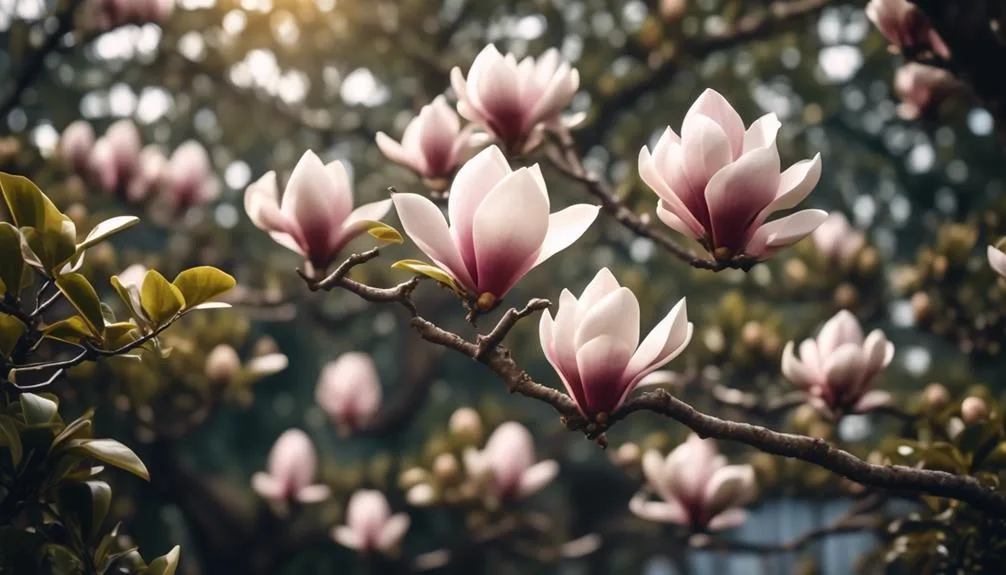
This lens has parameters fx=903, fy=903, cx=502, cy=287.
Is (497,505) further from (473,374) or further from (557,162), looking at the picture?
(473,374)

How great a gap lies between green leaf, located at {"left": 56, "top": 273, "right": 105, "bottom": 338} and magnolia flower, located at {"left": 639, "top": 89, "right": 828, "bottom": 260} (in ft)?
1.99

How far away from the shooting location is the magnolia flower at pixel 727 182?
3.12ft

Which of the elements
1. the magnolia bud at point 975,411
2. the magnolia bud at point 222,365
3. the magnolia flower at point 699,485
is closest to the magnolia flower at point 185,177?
the magnolia bud at point 222,365

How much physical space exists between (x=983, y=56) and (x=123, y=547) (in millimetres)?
1540

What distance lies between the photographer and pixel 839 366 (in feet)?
4.41

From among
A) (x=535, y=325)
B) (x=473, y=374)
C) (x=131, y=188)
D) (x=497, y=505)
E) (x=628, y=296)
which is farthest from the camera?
(x=473, y=374)

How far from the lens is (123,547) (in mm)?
1433

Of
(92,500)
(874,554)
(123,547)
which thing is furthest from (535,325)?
(92,500)

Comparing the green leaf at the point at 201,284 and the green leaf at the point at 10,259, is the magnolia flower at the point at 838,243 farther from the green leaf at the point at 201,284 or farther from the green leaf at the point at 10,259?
the green leaf at the point at 10,259

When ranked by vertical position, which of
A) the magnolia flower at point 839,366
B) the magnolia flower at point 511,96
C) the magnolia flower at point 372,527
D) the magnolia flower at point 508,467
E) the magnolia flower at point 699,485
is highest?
the magnolia flower at point 511,96

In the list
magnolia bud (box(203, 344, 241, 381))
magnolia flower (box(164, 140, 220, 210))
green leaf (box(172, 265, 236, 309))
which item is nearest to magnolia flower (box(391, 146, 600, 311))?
green leaf (box(172, 265, 236, 309))

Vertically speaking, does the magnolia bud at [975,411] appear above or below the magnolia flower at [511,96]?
below

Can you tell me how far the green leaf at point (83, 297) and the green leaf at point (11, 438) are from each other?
0.12 m

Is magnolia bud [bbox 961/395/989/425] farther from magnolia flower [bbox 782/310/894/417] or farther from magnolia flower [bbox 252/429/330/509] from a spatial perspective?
magnolia flower [bbox 252/429/330/509]
